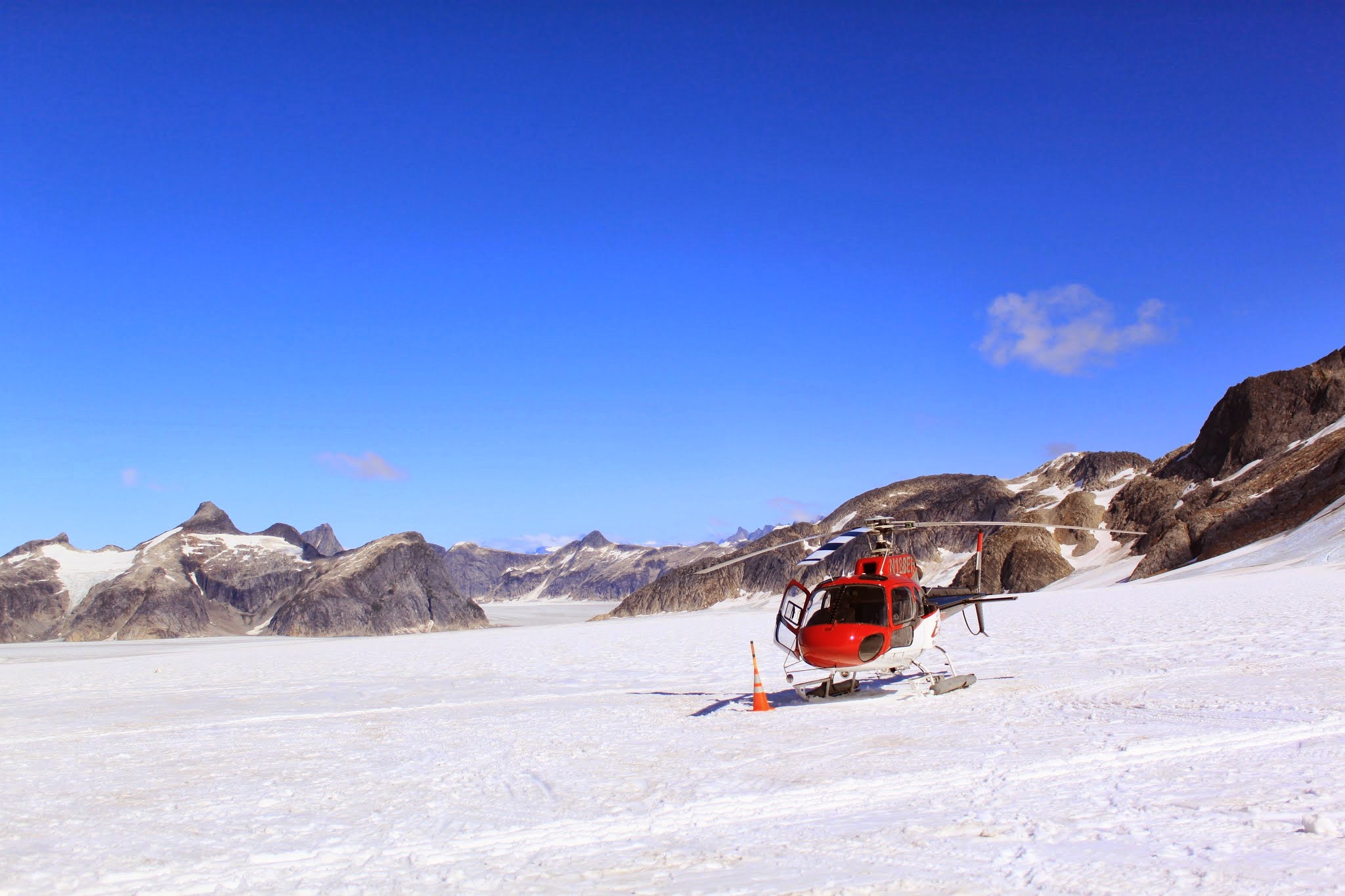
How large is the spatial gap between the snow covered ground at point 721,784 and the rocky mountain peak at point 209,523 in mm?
88427

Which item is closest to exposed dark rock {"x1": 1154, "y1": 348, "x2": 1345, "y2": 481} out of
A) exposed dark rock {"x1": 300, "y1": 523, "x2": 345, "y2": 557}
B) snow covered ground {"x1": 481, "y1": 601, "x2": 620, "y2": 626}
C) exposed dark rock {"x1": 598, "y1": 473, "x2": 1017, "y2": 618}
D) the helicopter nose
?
exposed dark rock {"x1": 598, "y1": 473, "x2": 1017, "y2": 618}

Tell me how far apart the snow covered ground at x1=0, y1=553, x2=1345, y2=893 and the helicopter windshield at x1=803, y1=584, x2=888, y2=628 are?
4.10 feet

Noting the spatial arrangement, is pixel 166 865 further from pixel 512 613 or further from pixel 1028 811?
pixel 512 613

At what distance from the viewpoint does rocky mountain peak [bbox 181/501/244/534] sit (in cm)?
9662

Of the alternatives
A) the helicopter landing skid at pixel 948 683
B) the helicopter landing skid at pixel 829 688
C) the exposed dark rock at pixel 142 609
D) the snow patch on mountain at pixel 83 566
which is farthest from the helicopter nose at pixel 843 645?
the snow patch on mountain at pixel 83 566

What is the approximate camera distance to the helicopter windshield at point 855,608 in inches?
536

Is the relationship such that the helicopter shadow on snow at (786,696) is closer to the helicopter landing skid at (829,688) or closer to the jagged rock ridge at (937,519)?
the helicopter landing skid at (829,688)

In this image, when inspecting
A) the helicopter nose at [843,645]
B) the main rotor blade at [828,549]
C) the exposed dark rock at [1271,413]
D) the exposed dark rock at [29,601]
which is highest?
the exposed dark rock at [1271,413]

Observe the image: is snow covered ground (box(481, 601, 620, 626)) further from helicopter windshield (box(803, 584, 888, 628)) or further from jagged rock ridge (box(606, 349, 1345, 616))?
helicopter windshield (box(803, 584, 888, 628))

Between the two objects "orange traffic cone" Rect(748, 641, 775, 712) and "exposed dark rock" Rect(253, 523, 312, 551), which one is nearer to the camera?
"orange traffic cone" Rect(748, 641, 775, 712)

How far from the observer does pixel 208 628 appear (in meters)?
82.2

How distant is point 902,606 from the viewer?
45.6 ft

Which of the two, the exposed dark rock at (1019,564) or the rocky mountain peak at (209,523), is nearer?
the exposed dark rock at (1019,564)

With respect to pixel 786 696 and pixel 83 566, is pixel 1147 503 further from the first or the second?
pixel 83 566
